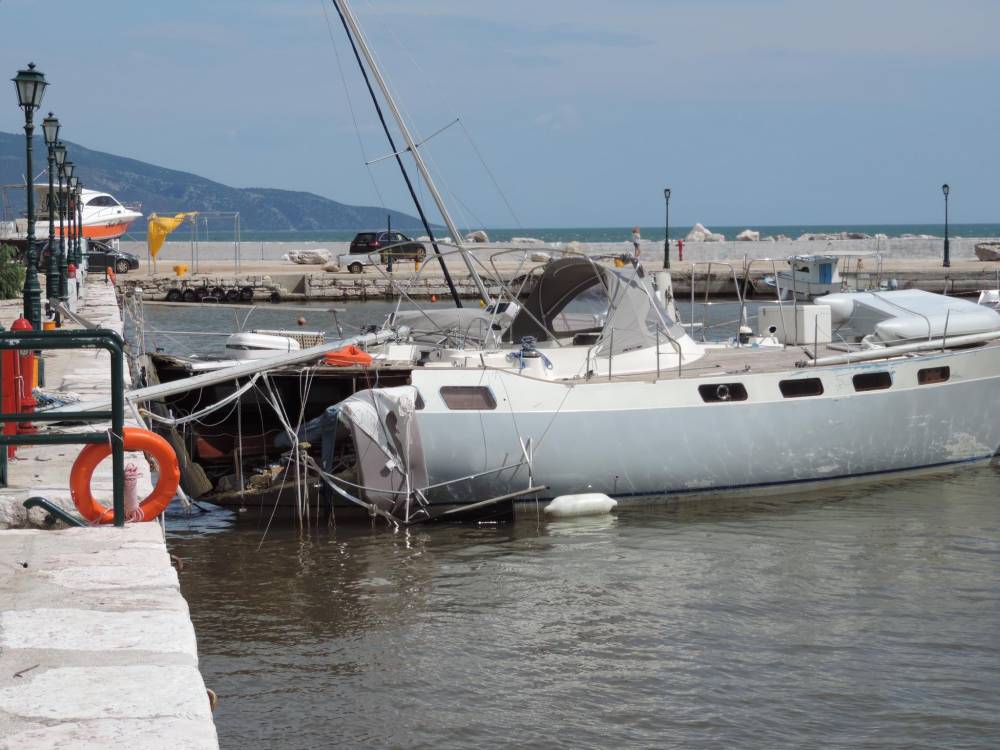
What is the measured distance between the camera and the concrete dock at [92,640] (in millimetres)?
5086

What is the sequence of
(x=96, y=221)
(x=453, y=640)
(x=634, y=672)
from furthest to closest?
(x=96, y=221)
(x=453, y=640)
(x=634, y=672)

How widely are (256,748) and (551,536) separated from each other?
6.41m

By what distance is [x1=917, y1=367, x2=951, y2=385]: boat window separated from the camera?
681 inches

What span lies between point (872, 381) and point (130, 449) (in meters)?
11.1

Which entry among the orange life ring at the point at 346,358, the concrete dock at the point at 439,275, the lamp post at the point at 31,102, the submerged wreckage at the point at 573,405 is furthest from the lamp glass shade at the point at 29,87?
the concrete dock at the point at 439,275

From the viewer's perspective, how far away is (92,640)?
610cm

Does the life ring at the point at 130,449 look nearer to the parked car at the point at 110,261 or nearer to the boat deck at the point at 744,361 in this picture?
the boat deck at the point at 744,361

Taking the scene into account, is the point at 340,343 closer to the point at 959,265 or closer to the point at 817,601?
the point at 817,601

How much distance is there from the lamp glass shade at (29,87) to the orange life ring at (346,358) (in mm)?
6704

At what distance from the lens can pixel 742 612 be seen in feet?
39.0

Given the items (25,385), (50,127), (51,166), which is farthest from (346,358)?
(51,166)

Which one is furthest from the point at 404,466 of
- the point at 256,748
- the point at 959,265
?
the point at 959,265

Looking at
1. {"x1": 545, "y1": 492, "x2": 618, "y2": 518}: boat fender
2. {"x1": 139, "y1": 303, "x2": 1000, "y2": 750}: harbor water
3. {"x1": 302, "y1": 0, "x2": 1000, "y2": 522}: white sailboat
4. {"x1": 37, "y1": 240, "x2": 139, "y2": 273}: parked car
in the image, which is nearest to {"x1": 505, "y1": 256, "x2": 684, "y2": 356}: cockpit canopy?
{"x1": 302, "y1": 0, "x2": 1000, "y2": 522}: white sailboat

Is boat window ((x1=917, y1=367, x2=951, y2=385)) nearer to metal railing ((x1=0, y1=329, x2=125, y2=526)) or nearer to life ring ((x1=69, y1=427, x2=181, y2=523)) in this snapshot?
life ring ((x1=69, y1=427, x2=181, y2=523))
